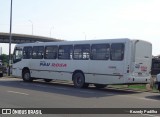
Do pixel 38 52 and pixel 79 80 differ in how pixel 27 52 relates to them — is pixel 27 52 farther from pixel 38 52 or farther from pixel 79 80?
pixel 79 80

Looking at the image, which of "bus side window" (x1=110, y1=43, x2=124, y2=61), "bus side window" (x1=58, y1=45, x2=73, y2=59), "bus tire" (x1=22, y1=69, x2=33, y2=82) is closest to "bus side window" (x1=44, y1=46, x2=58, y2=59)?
"bus side window" (x1=58, y1=45, x2=73, y2=59)

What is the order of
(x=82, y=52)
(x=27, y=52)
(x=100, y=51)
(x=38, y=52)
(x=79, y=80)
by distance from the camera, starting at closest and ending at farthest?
(x=100, y=51)
(x=79, y=80)
(x=82, y=52)
(x=38, y=52)
(x=27, y=52)

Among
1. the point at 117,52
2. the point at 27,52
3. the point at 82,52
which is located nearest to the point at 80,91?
the point at 117,52

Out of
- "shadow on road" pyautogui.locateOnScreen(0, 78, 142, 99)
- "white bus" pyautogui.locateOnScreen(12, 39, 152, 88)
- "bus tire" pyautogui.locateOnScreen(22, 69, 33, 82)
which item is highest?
"white bus" pyautogui.locateOnScreen(12, 39, 152, 88)

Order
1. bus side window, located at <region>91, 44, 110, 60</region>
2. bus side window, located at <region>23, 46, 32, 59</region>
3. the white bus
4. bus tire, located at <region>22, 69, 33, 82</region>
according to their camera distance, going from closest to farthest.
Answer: the white bus → bus side window, located at <region>91, 44, 110, 60</region> → bus tire, located at <region>22, 69, 33, 82</region> → bus side window, located at <region>23, 46, 32, 59</region>

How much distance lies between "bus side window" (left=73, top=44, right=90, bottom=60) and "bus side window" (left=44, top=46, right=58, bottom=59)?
2298 mm

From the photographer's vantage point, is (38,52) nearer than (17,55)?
Yes

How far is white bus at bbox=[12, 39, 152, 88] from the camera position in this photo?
20266mm

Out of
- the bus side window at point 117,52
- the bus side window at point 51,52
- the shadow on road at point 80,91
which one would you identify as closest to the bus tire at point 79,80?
the shadow on road at point 80,91

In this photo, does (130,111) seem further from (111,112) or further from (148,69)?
(148,69)

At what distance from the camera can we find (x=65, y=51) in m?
24.7

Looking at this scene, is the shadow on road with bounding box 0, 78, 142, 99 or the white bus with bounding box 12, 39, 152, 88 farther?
the white bus with bounding box 12, 39, 152, 88

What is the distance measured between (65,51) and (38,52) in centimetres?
350

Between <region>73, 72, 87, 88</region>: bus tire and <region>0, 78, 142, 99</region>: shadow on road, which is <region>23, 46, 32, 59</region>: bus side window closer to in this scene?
<region>0, 78, 142, 99</region>: shadow on road
